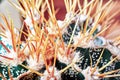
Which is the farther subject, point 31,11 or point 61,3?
point 61,3

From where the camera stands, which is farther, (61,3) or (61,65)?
(61,3)

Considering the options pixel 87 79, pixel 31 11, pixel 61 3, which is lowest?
pixel 87 79

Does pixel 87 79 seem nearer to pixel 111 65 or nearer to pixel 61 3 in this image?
pixel 111 65

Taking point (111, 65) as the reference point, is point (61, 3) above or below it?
above

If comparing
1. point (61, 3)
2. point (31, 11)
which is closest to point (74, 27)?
point (31, 11)

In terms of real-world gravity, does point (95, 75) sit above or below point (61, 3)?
below

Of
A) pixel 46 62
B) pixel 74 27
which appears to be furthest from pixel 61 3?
pixel 46 62

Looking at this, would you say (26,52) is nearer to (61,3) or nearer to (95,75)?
(95,75)

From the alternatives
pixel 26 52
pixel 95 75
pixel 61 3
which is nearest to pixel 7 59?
pixel 26 52
